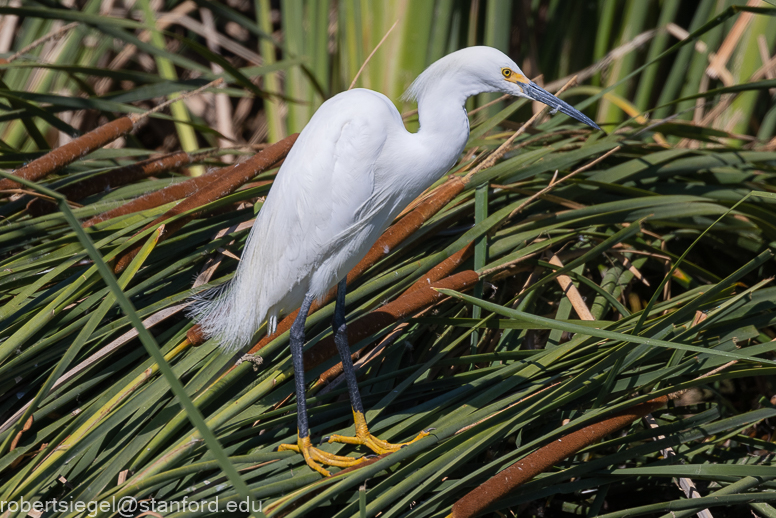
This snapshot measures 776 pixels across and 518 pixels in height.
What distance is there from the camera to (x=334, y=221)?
1336 mm

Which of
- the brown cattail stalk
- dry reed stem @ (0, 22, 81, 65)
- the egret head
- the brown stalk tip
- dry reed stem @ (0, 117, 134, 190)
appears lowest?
the brown cattail stalk

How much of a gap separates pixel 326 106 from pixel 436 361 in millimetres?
645

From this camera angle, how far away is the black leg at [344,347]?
1.25 m

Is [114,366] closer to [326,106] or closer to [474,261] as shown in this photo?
[326,106]

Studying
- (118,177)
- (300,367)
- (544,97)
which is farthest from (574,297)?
(118,177)

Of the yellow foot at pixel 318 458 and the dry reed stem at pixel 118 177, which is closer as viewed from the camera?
the yellow foot at pixel 318 458

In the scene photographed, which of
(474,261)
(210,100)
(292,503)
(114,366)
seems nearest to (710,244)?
(474,261)

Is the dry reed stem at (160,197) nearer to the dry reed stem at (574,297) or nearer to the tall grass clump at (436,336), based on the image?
the tall grass clump at (436,336)

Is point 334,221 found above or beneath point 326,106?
beneath

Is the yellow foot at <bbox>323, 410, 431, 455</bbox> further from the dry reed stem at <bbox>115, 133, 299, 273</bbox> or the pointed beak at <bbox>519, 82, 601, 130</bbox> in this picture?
the pointed beak at <bbox>519, 82, 601, 130</bbox>

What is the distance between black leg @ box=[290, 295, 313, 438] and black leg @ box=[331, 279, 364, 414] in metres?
0.07

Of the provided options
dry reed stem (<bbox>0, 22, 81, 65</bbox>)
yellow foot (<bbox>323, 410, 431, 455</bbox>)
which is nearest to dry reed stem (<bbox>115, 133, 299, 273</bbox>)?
dry reed stem (<bbox>0, 22, 81, 65</bbox>)

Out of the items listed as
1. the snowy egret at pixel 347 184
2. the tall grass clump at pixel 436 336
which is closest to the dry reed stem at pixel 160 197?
the tall grass clump at pixel 436 336

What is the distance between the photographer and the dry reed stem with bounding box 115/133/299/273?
1.42m
